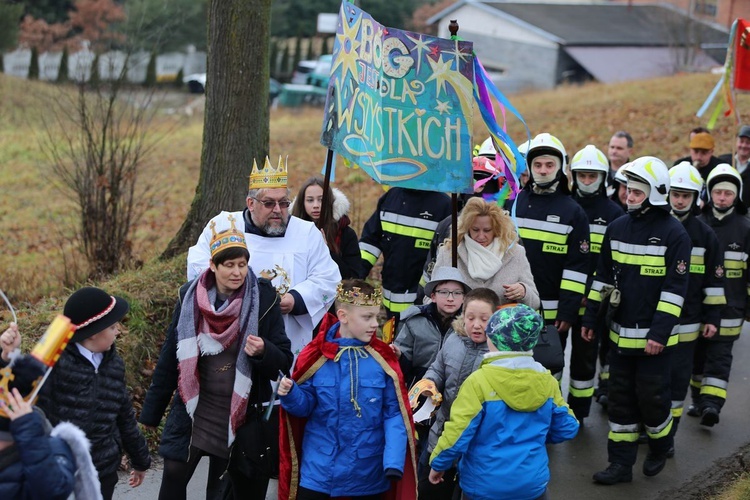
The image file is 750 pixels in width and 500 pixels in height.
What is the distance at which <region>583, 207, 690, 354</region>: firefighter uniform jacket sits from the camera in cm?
659

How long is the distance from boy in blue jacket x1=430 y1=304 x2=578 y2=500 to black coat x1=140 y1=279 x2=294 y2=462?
1.00 metres

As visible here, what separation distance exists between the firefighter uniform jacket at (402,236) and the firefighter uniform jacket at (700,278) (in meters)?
1.89

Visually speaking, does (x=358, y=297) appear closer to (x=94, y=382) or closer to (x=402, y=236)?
(x=94, y=382)

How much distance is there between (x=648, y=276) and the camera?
672 centimetres

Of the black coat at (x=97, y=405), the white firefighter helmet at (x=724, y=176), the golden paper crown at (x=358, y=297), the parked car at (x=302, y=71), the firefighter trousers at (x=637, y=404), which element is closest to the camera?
the black coat at (x=97, y=405)

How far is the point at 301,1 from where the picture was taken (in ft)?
165

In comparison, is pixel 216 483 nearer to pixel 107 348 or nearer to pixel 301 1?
pixel 107 348

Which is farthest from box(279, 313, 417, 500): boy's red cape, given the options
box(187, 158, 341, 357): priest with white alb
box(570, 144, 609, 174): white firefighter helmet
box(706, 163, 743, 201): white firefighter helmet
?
box(706, 163, 743, 201): white firefighter helmet

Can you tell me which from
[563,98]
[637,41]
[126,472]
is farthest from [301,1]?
[126,472]

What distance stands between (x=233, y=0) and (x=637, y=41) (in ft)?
144

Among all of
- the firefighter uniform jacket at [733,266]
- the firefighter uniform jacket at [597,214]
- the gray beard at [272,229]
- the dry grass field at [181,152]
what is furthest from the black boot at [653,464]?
the dry grass field at [181,152]

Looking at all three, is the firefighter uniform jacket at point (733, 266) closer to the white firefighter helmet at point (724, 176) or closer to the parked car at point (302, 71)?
the white firefighter helmet at point (724, 176)

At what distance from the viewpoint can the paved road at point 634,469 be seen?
648 cm

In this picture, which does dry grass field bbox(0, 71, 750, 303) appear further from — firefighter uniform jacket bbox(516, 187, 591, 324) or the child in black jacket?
the child in black jacket
